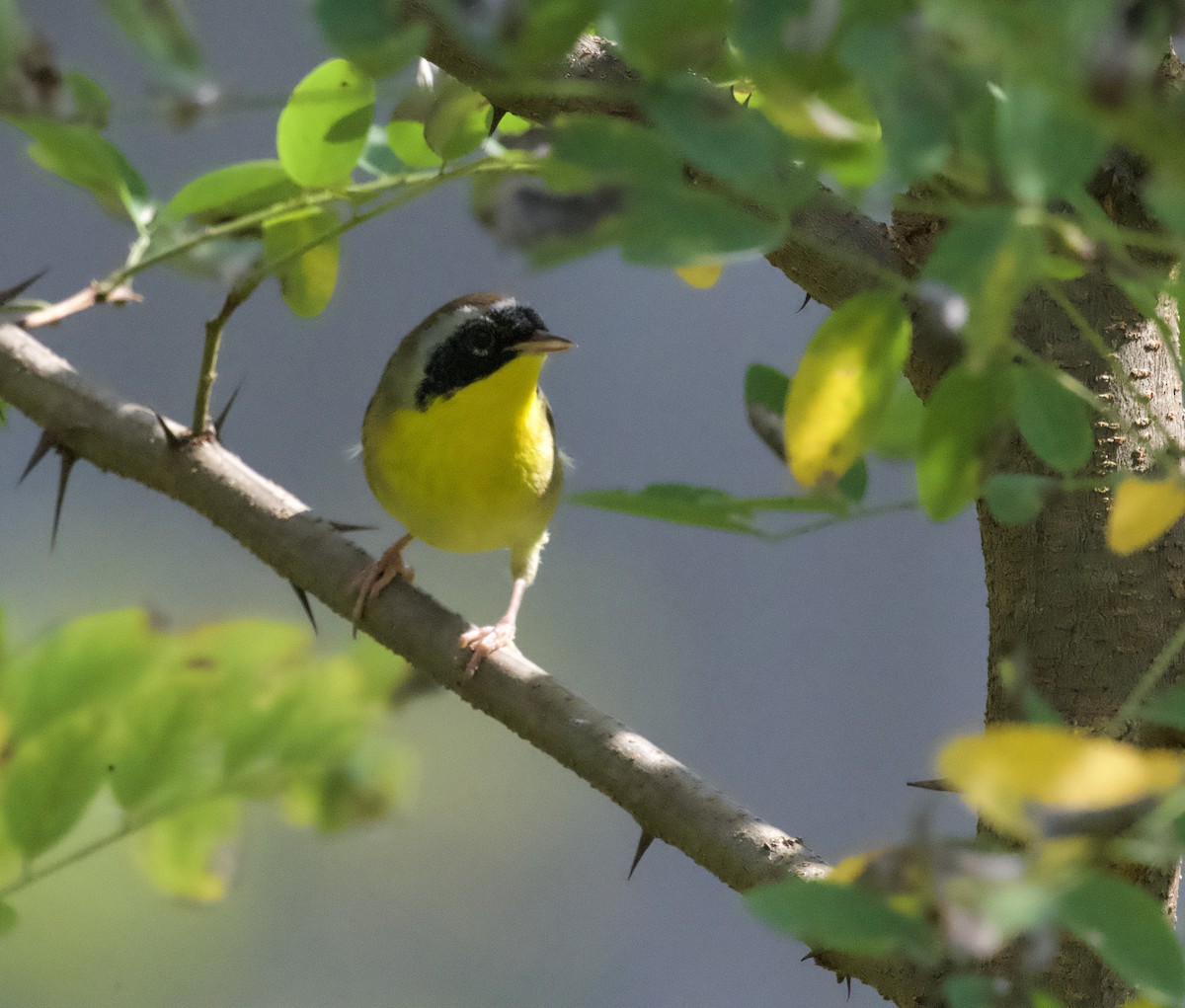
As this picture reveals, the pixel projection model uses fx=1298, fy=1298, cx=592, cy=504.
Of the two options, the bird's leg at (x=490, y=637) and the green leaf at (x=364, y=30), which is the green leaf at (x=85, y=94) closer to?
the green leaf at (x=364, y=30)

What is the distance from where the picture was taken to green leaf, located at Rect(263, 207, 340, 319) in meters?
0.75

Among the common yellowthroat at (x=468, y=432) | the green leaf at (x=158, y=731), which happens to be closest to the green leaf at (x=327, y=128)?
the green leaf at (x=158, y=731)

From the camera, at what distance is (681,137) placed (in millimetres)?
289

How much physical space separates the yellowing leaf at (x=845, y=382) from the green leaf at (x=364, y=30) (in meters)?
0.14

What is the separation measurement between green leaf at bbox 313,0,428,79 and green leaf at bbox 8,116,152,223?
1.09 ft

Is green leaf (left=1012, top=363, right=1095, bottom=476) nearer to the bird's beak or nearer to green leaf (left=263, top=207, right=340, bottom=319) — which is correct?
green leaf (left=263, top=207, right=340, bottom=319)

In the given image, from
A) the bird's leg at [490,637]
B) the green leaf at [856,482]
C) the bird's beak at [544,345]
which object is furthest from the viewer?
the bird's beak at [544,345]

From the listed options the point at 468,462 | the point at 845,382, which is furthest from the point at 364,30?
the point at 468,462

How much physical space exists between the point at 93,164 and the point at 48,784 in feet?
1.06

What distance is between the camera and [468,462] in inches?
57.9

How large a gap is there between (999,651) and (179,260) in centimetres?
57

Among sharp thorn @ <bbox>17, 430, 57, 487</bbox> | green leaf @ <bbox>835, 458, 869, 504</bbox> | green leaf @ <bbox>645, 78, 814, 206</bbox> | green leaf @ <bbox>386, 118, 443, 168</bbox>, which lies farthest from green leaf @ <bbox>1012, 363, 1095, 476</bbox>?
sharp thorn @ <bbox>17, 430, 57, 487</bbox>

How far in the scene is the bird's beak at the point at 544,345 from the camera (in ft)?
4.82

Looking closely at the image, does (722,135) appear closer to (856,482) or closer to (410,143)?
(856,482)
